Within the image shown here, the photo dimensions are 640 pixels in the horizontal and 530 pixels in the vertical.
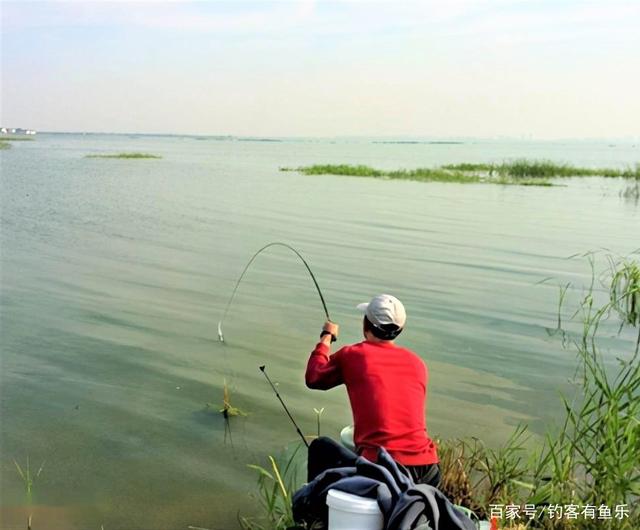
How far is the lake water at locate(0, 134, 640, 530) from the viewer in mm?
4582

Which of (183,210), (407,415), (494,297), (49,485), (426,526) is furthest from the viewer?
(183,210)

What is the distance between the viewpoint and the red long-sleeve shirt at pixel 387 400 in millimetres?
2859

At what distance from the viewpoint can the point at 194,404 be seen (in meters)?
5.52

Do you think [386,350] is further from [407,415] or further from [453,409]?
[453,409]

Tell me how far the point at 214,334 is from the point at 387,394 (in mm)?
4508

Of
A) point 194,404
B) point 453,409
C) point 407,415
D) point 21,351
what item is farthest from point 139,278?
point 407,415

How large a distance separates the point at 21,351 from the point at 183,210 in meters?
10.8

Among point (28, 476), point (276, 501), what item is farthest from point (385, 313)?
point (28, 476)

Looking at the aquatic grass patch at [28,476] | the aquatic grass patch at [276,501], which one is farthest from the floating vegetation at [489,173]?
the aquatic grass patch at [28,476]

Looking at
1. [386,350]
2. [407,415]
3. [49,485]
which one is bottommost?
[49,485]

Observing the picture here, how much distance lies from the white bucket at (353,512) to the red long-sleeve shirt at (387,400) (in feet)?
1.45

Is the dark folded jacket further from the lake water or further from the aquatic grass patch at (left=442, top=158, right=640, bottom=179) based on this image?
the aquatic grass patch at (left=442, top=158, right=640, bottom=179)

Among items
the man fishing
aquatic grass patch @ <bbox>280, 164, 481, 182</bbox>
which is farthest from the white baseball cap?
aquatic grass patch @ <bbox>280, 164, 481, 182</bbox>

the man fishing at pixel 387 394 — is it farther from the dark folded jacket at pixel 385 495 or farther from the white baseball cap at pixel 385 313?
the dark folded jacket at pixel 385 495
